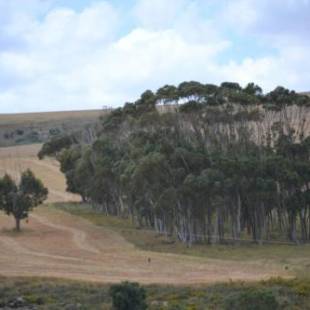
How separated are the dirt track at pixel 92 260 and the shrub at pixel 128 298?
442 inches

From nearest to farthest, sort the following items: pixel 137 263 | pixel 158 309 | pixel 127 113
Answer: pixel 158 309
pixel 137 263
pixel 127 113

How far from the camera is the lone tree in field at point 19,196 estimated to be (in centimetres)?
7206

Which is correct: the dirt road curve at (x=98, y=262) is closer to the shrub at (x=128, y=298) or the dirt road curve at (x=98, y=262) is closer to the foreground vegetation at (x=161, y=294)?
the foreground vegetation at (x=161, y=294)

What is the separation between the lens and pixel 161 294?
3684cm

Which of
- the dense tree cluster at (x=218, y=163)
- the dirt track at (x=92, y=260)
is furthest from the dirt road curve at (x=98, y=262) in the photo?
the dense tree cluster at (x=218, y=163)

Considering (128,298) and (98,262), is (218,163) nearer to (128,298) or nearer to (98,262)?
(98,262)

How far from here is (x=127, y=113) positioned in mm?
72938

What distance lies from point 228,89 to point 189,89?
3211 millimetres

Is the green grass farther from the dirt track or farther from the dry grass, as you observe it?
the dry grass

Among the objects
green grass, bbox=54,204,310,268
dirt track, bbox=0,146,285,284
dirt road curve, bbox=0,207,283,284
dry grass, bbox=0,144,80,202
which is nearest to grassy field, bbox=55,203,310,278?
green grass, bbox=54,204,310,268

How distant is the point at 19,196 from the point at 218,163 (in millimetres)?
19409

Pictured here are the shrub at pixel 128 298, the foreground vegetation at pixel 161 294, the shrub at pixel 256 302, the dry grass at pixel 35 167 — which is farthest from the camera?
the dry grass at pixel 35 167

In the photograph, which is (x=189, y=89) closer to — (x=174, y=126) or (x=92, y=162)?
(x=174, y=126)

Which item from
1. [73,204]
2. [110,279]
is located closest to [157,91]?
[110,279]
